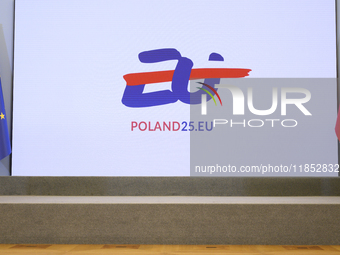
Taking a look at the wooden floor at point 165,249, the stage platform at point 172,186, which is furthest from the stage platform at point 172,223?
the stage platform at point 172,186

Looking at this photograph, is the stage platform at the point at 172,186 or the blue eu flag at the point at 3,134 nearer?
the stage platform at the point at 172,186

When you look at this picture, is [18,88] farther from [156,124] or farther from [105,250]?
[105,250]

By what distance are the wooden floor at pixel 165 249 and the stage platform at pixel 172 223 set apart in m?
0.03

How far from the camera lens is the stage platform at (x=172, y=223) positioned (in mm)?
1639

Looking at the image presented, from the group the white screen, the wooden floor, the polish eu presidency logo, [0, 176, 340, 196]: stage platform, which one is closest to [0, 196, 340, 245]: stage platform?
the wooden floor

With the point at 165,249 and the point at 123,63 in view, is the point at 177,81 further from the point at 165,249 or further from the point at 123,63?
the point at 165,249

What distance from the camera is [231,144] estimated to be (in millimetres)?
2736

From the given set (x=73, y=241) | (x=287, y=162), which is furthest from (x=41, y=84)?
(x=287, y=162)

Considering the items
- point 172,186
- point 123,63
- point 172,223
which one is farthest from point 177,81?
point 172,223

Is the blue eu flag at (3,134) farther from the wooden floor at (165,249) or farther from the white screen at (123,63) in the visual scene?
the wooden floor at (165,249)

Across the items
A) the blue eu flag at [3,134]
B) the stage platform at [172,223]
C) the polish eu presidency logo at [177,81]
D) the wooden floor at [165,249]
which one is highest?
the polish eu presidency logo at [177,81]

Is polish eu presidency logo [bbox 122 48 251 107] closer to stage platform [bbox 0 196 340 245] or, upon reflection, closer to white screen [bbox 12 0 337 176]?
white screen [bbox 12 0 337 176]

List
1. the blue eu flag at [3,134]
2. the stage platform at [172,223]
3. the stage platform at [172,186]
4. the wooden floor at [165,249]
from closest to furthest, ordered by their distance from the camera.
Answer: the wooden floor at [165,249], the stage platform at [172,223], the stage platform at [172,186], the blue eu flag at [3,134]

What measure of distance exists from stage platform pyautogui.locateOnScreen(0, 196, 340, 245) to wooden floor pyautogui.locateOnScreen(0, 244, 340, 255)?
0.03 metres
